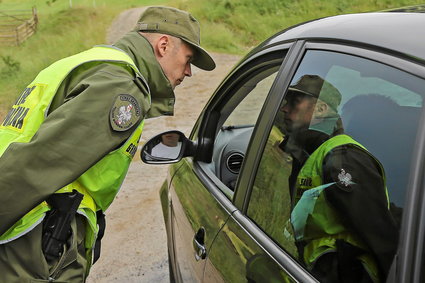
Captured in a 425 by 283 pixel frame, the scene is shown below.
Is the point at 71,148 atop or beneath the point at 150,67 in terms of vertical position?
beneath

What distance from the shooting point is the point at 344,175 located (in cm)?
133

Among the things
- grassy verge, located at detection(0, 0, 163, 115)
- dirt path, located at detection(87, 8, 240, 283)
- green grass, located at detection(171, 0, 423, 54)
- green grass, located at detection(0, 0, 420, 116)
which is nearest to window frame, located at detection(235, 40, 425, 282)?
dirt path, located at detection(87, 8, 240, 283)

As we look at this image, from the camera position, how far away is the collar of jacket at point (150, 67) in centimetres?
204

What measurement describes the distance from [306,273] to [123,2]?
33.3m

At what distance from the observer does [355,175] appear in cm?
129

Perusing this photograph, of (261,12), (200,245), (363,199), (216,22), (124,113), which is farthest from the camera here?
(261,12)

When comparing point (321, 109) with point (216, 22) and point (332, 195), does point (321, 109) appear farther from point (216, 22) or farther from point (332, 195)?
point (216, 22)

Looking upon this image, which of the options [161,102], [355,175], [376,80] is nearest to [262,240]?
[355,175]

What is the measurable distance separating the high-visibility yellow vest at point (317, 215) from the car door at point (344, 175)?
0.03m

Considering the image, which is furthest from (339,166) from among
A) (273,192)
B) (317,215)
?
(273,192)

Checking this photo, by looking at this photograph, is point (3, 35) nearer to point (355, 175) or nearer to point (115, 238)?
point (115, 238)

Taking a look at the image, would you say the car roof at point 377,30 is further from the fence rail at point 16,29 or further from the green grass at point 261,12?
the fence rail at point 16,29

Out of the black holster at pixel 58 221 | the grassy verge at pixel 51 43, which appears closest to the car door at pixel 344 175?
the black holster at pixel 58 221

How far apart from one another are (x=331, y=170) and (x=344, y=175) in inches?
2.8
